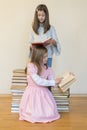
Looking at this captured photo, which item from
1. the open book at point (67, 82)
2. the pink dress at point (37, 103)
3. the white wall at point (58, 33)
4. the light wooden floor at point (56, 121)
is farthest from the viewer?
the white wall at point (58, 33)

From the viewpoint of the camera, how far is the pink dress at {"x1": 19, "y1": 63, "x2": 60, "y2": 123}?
8.38ft

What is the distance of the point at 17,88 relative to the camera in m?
2.84

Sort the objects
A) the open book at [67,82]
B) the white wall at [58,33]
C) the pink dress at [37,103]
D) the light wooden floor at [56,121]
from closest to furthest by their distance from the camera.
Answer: the light wooden floor at [56,121]
the pink dress at [37,103]
the open book at [67,82]
the white wall at [58,33]

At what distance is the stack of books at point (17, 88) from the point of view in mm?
2807

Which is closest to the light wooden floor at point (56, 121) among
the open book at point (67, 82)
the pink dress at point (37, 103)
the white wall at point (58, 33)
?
the pink dress at point (37, 103)

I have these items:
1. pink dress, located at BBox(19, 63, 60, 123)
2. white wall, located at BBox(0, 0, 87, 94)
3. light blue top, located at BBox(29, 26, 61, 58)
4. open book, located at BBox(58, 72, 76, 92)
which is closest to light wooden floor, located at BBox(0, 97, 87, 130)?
pink dress, located at BBox(19, 63, 60, 123)

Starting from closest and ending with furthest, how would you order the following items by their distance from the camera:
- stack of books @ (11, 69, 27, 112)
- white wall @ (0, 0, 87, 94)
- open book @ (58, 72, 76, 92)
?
1. open book @ (58, 72, 76, 92)
2. stack of books @ (11, 69, 27, 112)
3. white wall @ (0, 0, 87, 94)

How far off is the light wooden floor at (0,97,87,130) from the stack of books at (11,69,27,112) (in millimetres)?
89

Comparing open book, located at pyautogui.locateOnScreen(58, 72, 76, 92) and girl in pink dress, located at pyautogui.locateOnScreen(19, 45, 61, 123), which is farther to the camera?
open book, located at pyautogui.locateOnScreen(58, 72, 76, 92)

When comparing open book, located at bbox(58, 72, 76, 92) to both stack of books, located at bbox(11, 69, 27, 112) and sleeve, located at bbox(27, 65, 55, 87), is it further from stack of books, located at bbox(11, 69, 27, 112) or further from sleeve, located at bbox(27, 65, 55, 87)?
stack of books, located at bbox(11, 69, 27, 112)

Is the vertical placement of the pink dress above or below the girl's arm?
below

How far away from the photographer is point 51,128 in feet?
7.91

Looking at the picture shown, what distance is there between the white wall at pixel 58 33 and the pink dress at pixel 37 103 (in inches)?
27.1

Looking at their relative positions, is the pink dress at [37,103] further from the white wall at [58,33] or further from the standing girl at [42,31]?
the white wall at [58,33]
